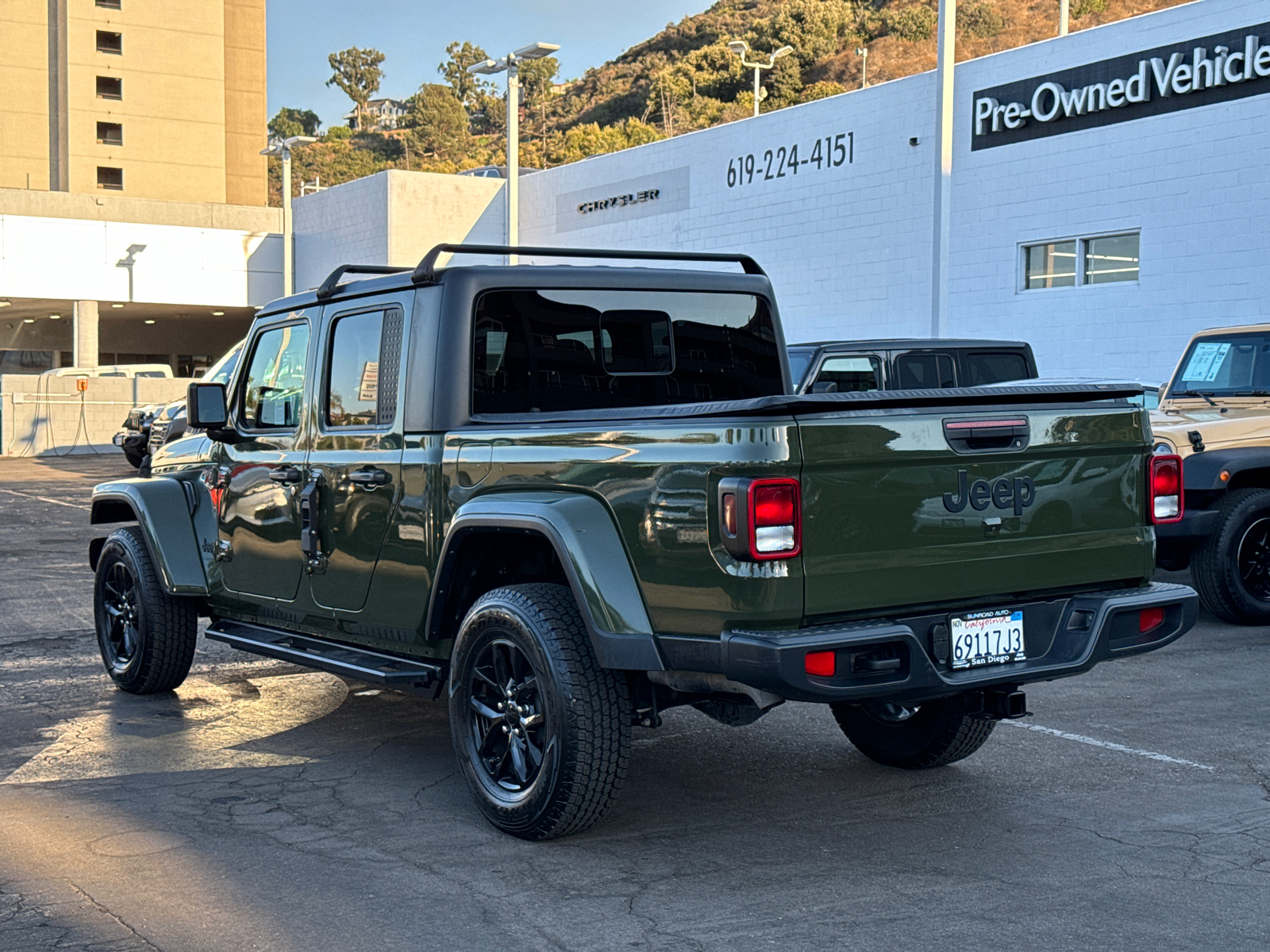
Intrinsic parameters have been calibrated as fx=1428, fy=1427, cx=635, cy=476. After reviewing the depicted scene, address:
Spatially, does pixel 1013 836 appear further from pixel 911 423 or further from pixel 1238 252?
pixel 1238 252

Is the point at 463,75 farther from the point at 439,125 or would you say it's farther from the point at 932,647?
the point at 932,647

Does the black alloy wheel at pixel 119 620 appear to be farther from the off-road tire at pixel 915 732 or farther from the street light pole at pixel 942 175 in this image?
the street light pole at pixel 942 175

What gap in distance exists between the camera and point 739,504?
168 inches

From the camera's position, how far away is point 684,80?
85188mm

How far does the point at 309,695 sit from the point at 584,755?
3270 mm

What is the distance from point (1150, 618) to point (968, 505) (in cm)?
92

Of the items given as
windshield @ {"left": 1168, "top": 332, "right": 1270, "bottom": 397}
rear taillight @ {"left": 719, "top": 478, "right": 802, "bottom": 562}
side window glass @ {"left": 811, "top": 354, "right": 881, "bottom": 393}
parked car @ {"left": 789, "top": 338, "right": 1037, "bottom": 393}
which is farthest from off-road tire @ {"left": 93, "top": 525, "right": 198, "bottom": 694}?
windshield @ {"left": 1168, "top": 332, "right": 1270, "bottom": 397}

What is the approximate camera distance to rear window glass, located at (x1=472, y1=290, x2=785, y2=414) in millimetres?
5797

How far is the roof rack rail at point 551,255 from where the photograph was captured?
222 inches

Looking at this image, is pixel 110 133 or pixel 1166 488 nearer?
pixel 1166 488

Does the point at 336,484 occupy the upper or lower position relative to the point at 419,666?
upper

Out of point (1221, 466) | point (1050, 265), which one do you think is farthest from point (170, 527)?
point (1050, 265)

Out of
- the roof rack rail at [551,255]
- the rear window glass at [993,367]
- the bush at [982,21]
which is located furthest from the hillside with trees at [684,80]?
the roof rack rail at [551,255]

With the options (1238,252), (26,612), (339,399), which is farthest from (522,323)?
(1238,252)
